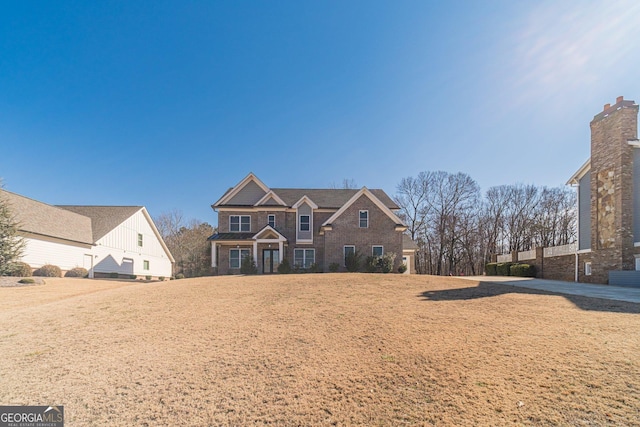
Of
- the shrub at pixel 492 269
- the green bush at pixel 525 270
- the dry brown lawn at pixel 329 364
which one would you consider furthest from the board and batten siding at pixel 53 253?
the shrub at pixel 492 269

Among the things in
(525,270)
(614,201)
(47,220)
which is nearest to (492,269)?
(525,270)

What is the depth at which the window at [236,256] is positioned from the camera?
87.4 ft

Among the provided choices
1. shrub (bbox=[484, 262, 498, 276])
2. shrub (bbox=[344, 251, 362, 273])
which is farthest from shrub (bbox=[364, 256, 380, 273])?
shrub (bbox=[484, 262, 498, 276])

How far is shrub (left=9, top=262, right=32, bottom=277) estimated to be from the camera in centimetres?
1759

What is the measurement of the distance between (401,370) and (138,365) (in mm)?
4495

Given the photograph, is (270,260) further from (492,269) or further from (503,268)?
(492,269)

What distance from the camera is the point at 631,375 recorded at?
491 centimetres

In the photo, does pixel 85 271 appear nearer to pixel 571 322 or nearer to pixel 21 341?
pixel 21 341

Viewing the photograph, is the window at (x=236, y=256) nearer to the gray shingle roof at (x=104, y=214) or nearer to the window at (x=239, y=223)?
the window at (x=239, y=223)

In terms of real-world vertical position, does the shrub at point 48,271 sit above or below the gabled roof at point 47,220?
below

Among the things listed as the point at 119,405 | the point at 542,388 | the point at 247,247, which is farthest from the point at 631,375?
the point at 247,247

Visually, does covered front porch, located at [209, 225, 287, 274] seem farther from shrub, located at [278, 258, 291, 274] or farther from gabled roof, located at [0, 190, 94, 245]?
gabled roof, located at [0, 190, 94, 245]

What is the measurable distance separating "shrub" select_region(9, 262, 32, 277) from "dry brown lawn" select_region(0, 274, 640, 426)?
10.7 meters

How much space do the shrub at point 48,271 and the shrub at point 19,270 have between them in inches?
67.3
